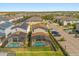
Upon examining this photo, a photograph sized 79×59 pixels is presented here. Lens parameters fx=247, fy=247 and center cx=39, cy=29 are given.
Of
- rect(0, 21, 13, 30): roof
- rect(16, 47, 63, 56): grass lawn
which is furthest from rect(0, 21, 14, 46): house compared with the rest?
rect(16, 47, 63, 56): grass lawn

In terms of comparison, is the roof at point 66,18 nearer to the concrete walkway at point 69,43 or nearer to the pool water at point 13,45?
the concrete walkway at point 69,43

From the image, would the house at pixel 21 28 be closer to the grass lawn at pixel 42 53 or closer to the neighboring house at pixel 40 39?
the neighboring house at pixel 40 39

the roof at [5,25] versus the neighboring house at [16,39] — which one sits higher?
the roof at [5,25]

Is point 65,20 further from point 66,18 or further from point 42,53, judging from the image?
point 42,53

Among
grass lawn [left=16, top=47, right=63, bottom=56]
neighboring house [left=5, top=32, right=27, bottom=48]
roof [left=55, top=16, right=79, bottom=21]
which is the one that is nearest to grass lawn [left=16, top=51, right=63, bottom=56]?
grass lawn [left=16, top=47, right=63, bottom=56]

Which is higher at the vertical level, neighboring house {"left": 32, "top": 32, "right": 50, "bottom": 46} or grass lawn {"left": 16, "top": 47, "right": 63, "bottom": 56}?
neighboring house {"left": 32, "top": 32, "right": 50, "bottom": 46}

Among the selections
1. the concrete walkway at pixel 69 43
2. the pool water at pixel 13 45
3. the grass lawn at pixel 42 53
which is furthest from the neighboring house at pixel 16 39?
the concrete walkway at pixel 69 43

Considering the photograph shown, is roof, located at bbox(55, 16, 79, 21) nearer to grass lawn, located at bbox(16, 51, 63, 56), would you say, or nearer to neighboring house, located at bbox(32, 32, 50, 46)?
neighboring house, located at bbox(32, 32, 50, 46)

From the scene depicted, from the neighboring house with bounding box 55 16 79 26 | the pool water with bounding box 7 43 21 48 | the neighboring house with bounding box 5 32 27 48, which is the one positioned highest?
the neighboring house with bounding box 55 16 79 26

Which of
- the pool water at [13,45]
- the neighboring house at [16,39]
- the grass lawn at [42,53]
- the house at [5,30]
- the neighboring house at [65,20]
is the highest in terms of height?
the neighboring house at [65,20]

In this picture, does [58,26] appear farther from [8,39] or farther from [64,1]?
[8,39]
